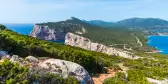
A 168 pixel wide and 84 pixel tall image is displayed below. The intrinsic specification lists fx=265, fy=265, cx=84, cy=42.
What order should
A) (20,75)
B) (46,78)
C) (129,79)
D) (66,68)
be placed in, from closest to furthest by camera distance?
(20,75)
(46,78)
(66,68)
(129,79)

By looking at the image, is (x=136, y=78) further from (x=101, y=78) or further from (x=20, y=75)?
(x=20, y=75)

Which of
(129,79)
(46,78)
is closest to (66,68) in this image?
(46,78)

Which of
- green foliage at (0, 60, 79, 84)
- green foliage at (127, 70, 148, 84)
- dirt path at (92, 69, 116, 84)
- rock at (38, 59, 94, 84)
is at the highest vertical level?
green foliage at (0, 60, 79, 84)

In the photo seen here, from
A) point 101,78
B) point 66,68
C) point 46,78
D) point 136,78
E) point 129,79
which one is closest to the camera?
point 46,78

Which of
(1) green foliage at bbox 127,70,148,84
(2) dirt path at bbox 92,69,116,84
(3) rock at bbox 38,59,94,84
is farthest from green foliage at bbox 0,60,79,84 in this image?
(1) green foliage at bbox 127,70,148,84

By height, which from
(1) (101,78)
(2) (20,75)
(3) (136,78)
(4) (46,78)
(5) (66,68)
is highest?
(2) (20,75)

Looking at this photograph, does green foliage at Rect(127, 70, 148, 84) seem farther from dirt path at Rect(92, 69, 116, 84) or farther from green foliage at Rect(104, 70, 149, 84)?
dirt path at Rect(92, 69, 116, 84)

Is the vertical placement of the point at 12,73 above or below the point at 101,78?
above

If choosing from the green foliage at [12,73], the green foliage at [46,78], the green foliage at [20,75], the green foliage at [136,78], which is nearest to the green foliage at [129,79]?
the green foliage at [136,78]

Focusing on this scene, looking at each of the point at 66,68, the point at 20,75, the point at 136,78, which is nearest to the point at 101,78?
the point at 136,78

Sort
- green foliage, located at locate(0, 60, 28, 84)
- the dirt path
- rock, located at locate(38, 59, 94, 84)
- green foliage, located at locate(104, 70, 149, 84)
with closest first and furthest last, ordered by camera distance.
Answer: green foliage, located at locate(0, 60, 28, 84)
rock, located at locate(38, 59, 94, 84)
green foliage, located at locate(104, 70, 149, 84)
the dirt path

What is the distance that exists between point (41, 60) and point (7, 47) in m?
11.6

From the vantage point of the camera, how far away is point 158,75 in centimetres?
4275

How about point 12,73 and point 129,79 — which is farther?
point 129,79
